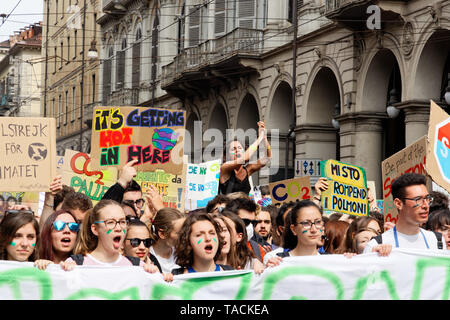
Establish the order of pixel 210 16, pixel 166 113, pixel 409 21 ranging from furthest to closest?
1. pixel 210 16
2. pixel 409 21
3. pixel 166 113

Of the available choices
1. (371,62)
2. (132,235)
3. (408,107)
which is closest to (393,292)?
(132,235)

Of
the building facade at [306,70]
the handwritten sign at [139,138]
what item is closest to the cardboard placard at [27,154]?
the handwritten sign at [139,138]

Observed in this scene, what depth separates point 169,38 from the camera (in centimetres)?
3447

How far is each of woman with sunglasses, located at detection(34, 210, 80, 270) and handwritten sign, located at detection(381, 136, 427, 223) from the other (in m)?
2.58

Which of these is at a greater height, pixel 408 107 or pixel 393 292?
pixel 408 107

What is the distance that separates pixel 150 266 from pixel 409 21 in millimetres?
14356

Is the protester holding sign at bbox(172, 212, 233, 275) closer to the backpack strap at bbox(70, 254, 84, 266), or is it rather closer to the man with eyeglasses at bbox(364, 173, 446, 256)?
the backpack strap at bbox(70, 254, 84, 266)

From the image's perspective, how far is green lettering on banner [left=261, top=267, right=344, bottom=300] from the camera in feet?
17.5

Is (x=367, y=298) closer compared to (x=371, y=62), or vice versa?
(x=367, y=298)

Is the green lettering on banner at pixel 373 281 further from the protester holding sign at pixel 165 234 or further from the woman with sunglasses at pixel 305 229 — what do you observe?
the protester holding sign at pixel 165 234

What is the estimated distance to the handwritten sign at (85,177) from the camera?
11.0 metres

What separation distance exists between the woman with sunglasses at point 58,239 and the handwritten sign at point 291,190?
17.6ft
